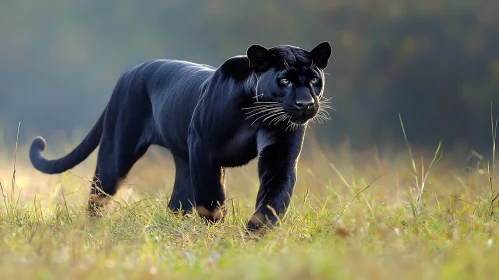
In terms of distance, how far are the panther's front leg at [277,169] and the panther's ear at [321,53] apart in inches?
15.3

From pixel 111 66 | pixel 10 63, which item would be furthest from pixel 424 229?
pixel 10 63

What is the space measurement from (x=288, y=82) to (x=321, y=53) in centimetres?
31

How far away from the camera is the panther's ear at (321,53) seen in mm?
4820

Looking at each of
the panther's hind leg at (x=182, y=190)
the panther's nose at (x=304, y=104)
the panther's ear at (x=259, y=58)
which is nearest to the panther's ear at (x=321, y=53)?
the panther's ear at (x=259, y=58)

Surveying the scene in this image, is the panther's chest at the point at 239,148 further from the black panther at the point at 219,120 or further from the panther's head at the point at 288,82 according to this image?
the panther's head at the point at 288,82

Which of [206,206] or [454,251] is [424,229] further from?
[206,206]

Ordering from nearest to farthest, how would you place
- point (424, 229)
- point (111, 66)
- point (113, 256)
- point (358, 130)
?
1. point (113, 256)
2. point (424, 229)
3. point (358, 130)
4. point (111, 66)

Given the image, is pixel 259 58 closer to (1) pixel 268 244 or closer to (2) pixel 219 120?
(2) pixel 219 120

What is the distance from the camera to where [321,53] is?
484 centimetres

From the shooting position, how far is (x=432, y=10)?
16.8 meters

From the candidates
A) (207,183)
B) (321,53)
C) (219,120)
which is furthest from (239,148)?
(321,53)

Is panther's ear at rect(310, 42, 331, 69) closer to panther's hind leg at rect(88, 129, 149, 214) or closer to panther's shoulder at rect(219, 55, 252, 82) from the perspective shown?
panther's shoulder at rect(219, 55, 252, 82)

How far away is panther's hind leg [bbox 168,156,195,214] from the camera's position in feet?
19.9

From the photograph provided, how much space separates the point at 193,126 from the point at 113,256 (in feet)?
6.25
